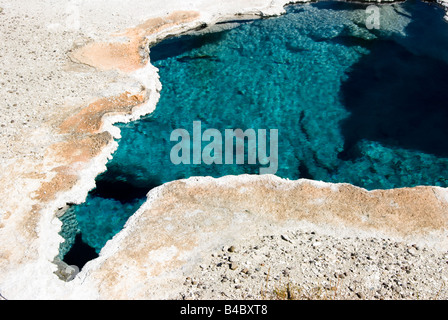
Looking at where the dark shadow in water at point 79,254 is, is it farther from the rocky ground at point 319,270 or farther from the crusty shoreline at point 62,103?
the rocky ground at point 319,270

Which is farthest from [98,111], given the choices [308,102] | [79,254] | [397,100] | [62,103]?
[397,100]

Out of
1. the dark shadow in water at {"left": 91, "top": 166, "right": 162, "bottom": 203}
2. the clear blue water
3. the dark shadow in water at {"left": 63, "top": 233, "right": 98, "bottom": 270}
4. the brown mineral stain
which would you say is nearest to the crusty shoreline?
the brown mineral stain

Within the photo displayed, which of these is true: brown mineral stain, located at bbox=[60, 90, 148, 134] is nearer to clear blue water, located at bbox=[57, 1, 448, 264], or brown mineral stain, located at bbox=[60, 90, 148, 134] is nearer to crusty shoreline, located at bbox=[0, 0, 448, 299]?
crusty shoreline, located at bbox=[0, 0, 448, 299]

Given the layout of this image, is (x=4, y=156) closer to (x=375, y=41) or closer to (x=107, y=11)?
(x=107, y=11)

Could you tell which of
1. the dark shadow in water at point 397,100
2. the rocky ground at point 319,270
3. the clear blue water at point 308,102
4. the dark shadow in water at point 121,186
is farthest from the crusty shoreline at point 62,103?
the dark shadow in water at point 397,100

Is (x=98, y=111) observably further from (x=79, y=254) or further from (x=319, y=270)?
(x=319, y=270)
